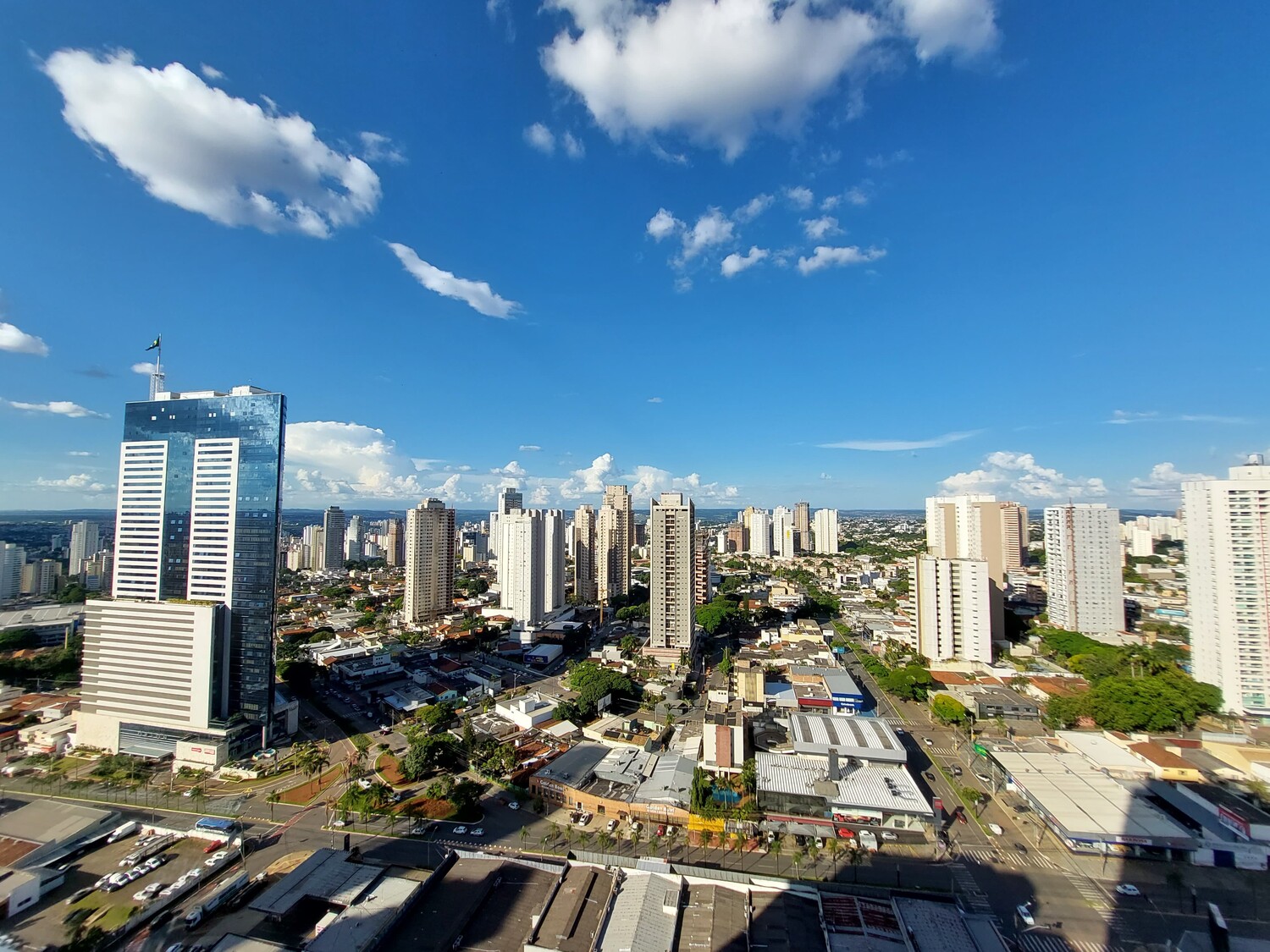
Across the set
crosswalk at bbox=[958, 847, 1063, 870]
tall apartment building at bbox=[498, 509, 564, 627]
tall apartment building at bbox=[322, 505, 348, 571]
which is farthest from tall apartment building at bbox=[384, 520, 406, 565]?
crosswalk at bbox=[958, 847, 1063, 870]

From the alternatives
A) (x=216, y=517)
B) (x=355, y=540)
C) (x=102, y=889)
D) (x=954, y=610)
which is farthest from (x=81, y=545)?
(x=954, y=610)

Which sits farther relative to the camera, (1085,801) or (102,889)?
(1085,801)

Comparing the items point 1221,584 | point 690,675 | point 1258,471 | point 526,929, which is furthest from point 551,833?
point 1258,471

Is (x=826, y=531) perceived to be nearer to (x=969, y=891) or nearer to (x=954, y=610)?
(x=954, y=610)

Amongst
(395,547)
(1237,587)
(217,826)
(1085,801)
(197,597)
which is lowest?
(217,826)

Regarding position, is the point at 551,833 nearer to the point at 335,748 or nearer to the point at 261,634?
the point at 335,748

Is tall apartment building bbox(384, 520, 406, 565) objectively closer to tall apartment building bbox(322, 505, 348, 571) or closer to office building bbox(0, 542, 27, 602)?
tall apartment building bbox(322, 505, 348, 571)
